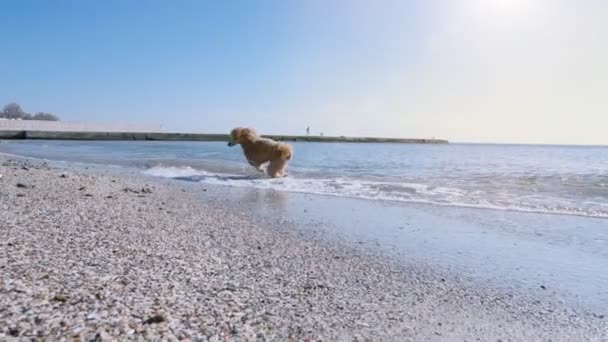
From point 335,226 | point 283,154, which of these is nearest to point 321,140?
point 283,154

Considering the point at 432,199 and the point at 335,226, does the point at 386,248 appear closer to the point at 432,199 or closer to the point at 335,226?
the point at 335,226

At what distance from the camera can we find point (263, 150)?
1308 centimetres

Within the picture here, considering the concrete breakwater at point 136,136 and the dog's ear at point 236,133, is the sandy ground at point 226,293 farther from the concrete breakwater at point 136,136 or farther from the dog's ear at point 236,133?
the concrete breakwater at point 136,136

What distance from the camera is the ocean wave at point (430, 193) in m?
8.13

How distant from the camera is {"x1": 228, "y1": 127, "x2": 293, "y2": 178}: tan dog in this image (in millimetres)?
12805

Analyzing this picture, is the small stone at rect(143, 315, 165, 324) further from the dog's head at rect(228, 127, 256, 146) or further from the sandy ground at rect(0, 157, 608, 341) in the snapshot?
the dog's head at rect(228, 127, 256, 146)

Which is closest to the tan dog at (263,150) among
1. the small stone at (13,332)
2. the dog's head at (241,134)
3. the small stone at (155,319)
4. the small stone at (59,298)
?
the dog's head at (241,134)

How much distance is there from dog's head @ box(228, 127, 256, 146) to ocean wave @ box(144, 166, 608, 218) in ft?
4.40

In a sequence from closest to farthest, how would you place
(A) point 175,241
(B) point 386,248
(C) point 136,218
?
(A) point 175,241 → (B) point 386,248 → (C) point 136,218

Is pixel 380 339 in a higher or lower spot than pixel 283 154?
lower

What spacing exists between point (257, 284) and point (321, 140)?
76478 millimetres

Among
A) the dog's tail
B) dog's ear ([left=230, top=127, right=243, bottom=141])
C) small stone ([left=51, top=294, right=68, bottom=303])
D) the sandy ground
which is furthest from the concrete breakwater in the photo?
small stone ([left=51, top=294, right=68, bottom=303])

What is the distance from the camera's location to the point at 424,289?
341 cm

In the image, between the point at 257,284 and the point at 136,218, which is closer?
the point at 257,284
